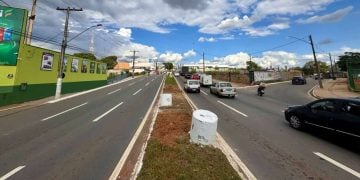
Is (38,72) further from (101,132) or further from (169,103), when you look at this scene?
(101,132)

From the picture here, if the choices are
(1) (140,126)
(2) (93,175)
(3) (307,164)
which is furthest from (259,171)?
(1) (140,126)

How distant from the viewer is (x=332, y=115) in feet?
33.5

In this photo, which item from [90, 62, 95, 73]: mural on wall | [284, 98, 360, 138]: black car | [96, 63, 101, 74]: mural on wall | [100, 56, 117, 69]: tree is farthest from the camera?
[100, 56, 117, 69]: tree

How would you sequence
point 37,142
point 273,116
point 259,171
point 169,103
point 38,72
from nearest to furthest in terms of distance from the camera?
point 259,171
point 37,142
point 273,116
point 169,103
point 38,72

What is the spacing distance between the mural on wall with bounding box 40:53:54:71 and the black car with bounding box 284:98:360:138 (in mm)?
24992

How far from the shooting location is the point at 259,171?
702cm

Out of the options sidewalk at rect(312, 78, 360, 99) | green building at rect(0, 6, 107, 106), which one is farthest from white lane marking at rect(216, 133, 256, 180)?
sidewalk at rect(312, 78, 360, 99)

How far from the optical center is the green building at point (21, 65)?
22.8m

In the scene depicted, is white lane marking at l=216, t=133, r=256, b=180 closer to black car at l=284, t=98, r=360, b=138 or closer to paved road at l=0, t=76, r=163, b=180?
paved road at l=0, t=76, r=163, b=180

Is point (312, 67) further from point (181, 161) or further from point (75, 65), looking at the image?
point (181, 161)

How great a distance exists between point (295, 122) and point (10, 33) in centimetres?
2301

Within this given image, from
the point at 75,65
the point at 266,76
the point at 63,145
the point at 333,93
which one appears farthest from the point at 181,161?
the point at 266,76

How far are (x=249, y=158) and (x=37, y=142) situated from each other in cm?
737

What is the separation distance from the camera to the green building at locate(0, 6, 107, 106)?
2278 centimetres
